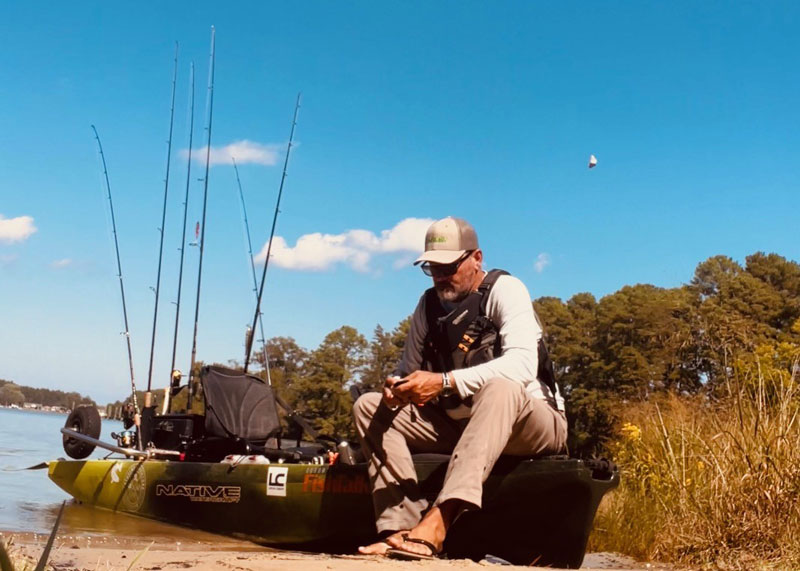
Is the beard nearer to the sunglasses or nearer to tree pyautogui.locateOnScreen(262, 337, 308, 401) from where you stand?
the sunglasses

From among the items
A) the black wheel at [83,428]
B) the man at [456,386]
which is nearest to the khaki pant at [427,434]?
the man at [456,386]

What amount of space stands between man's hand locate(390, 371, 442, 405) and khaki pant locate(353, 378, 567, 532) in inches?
7.1

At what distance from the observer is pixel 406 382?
3.65 m

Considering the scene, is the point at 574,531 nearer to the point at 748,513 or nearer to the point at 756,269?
the point at 748,513

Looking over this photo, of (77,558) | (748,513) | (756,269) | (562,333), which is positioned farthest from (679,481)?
(562,333)

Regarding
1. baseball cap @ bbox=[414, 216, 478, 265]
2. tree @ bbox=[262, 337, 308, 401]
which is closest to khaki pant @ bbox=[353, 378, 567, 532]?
baseball cap @ bbox=[414, 216, 478, 265]

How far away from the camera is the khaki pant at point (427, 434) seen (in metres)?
3.52

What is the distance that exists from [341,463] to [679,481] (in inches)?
73.3

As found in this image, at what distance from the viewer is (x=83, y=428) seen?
30.0ft

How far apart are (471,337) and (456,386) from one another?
38 centimetres

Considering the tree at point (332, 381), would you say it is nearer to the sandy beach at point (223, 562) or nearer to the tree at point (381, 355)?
the tree at point (381, 355)

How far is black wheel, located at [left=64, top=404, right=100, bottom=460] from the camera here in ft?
29.7

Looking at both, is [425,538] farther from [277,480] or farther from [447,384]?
[277,480]

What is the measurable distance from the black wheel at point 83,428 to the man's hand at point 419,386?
244 inches
